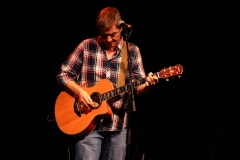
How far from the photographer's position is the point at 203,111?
13.1ft

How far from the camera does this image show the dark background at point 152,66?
394 cm

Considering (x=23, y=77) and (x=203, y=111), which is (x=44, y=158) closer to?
(x=23, y=77)

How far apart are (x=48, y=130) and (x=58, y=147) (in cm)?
27

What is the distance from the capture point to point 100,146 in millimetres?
2928

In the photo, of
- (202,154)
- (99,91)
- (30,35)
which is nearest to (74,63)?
(99,91)

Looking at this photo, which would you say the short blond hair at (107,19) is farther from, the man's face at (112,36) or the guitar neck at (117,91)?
the guitar neck at (117,91)

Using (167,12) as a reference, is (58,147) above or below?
below

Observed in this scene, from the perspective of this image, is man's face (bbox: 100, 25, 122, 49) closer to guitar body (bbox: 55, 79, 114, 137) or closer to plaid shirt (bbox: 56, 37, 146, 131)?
plaid shirt (bbox: 56, 37, 146, 131)

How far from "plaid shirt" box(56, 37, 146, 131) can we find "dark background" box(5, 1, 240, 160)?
100cm

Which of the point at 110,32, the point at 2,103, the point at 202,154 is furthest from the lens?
the point at 2,103

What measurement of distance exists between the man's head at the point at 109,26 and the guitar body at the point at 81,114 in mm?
401

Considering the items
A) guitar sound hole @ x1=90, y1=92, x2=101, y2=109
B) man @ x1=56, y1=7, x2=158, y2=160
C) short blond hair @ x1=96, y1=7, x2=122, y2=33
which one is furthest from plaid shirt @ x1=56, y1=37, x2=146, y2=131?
short blond hair @ x1=96, y1=7, x2=122, y2=33

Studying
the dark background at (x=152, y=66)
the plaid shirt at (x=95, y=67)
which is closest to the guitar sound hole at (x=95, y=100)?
the plaid shirt at (x=95, y=67)

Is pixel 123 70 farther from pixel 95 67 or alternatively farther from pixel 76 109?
pixel 76 109
